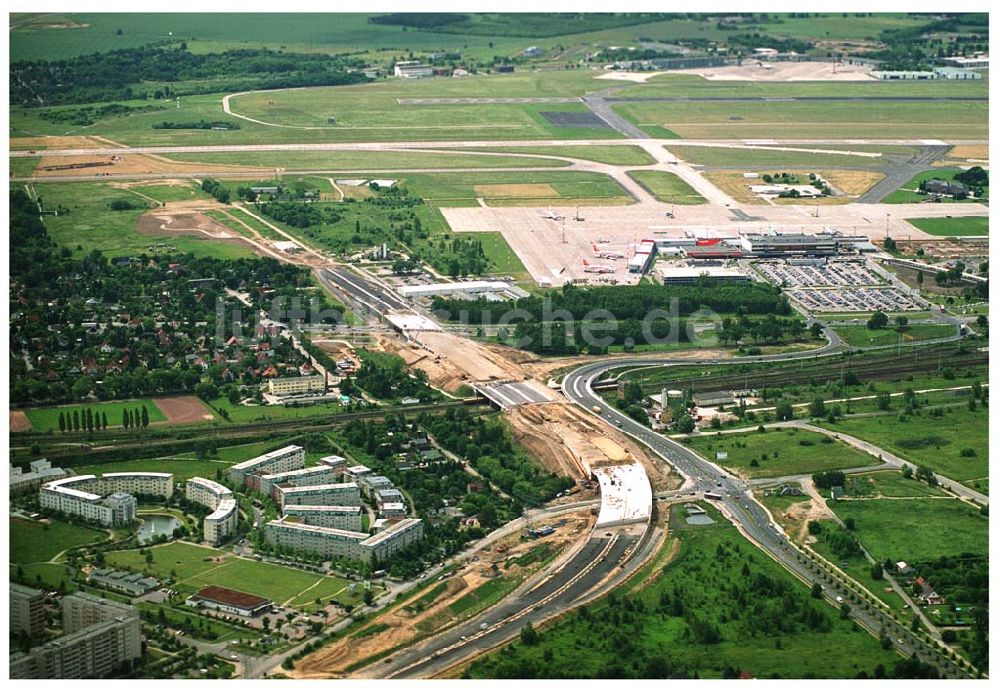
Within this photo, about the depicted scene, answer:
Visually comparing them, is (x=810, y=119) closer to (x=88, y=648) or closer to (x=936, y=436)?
(x=936, y=436)

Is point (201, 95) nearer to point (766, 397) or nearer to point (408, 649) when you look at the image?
point (766, 397)

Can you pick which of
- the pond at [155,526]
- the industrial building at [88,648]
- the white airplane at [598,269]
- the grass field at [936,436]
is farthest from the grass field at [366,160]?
the industrial building at [88,648]

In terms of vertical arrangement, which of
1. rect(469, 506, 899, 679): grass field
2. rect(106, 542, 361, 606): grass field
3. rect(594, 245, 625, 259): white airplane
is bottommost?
rect(469, 506, 899, 679): grass field

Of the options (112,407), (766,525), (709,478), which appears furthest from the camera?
(112,407)

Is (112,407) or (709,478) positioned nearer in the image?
(709,478)

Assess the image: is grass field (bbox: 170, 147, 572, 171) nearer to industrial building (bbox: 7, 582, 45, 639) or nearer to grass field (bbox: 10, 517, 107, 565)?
grass field (bbox: 10, 517, 107, 565)

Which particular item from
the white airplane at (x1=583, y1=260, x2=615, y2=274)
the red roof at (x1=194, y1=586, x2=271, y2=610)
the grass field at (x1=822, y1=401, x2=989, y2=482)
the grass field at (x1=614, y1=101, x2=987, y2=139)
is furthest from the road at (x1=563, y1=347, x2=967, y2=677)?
the grass field at (x1=614, y1=101, x2=987, y2=139)

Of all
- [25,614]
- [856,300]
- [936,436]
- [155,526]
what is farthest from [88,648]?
[856,300]

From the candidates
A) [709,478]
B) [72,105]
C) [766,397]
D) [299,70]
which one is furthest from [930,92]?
[709,478]
